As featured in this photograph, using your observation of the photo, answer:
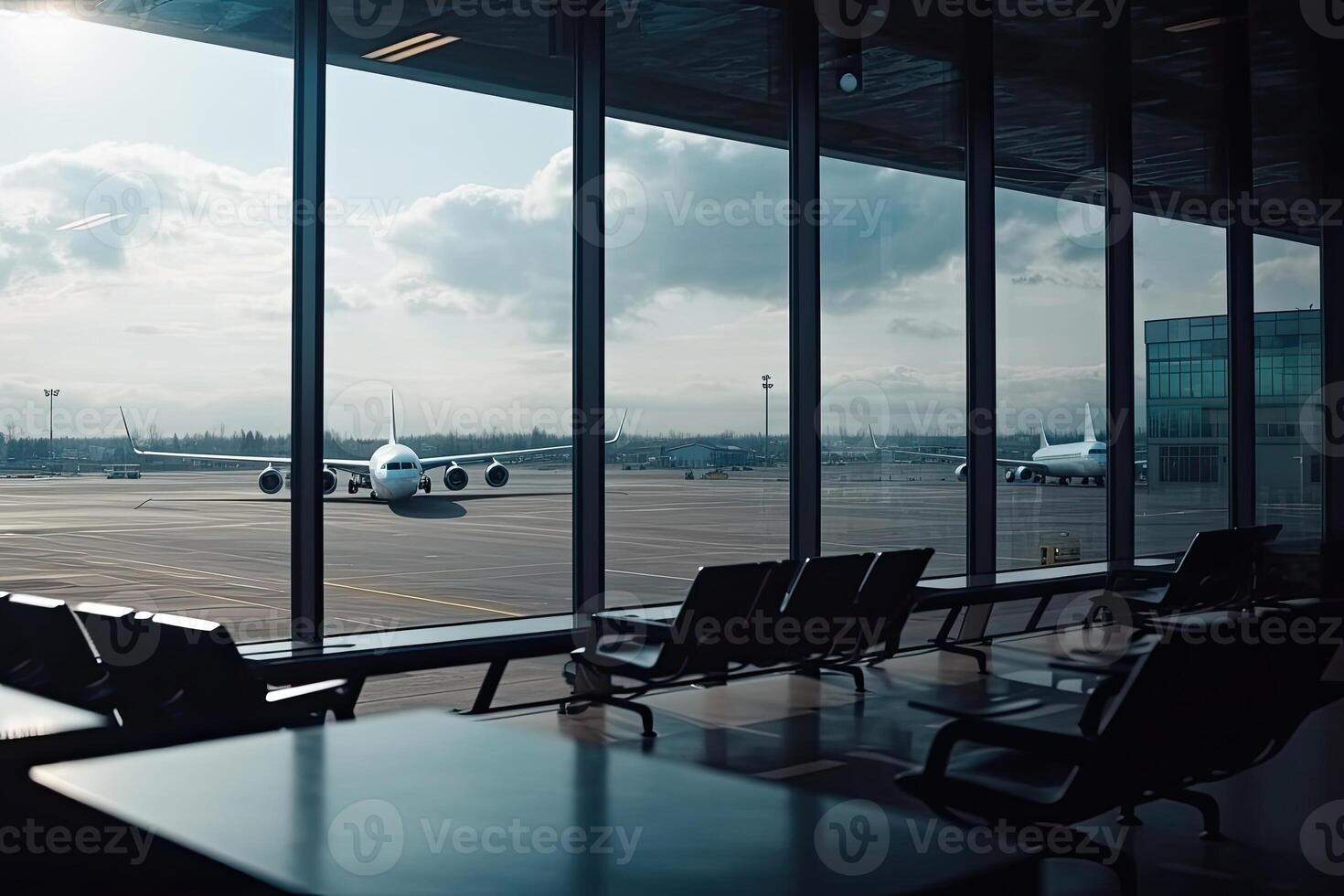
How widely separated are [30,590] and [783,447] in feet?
12.8

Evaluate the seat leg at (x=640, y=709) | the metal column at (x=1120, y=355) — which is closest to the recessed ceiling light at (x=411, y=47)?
the seat leg at (x=640, y=709)

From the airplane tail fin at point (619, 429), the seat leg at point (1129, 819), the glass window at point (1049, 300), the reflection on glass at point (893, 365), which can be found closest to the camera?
the seat leg at point (1129, 819)

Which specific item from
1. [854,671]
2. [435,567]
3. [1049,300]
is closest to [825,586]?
[854,671]

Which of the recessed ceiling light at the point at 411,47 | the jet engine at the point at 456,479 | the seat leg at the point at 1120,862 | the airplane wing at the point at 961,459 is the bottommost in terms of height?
the seat leg at the point at 1120,862

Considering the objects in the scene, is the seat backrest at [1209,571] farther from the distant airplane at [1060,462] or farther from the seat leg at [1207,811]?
the seat leg at [1207,811]

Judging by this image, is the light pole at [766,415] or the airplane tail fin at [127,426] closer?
the airplane tail fin at [127,426]

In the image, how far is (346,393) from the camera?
5512 millimetres

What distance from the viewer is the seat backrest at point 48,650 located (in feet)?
11.7

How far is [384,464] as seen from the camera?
5.56 metres

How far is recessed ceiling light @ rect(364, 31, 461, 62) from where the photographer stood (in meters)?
5.94

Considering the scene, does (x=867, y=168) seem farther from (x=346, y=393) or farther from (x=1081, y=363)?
(x=346, y=393)

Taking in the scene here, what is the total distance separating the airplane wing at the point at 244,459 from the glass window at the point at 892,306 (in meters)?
2.88

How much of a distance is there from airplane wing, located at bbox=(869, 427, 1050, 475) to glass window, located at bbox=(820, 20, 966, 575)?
0.01m

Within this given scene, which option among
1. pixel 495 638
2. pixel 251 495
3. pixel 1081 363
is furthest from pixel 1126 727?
pixel 1081 363
